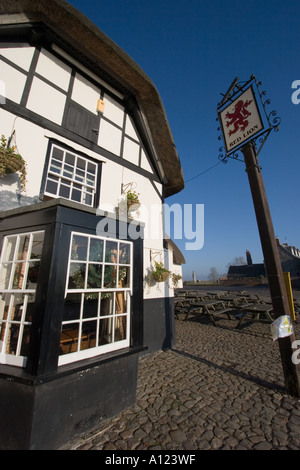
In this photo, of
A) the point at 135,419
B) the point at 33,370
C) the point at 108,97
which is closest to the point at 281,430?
the point at 135,419

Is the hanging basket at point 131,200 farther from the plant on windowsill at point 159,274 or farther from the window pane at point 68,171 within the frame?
the plant on windowsill at point 159,274

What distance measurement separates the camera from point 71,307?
495 cm

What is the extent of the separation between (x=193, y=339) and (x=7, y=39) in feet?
30.3

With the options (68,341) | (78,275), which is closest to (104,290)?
(78,275)

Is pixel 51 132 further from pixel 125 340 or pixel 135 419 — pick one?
pixel 135 419

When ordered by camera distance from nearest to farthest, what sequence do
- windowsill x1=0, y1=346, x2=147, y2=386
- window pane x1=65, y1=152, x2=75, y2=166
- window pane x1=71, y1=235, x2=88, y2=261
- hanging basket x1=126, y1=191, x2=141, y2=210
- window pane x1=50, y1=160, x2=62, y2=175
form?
windowsill x1=0, y1=346, x2=147, y2=386, window pane x1=71, y1=235, x2=88, y2=261, window pane x1=50, y1=160, x2=62, y2=175, window pane x1=65, y1=152, x2=75, y2=166, hanging basket x1=126, y1=191, x2=141, y2=210

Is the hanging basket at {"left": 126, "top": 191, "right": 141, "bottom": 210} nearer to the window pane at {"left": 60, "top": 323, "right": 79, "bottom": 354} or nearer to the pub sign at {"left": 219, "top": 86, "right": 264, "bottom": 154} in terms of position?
the pub sign at {"left": 219, "top": 86, "right": 264, "bottom": 154}

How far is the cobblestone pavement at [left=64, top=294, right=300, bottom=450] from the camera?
2494 mm

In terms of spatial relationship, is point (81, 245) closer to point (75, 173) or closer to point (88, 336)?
point (75, 173)

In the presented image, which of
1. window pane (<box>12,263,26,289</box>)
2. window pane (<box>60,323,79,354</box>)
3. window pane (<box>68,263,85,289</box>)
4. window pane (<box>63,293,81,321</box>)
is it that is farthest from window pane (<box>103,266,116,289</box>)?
window pane (<box>63,293,81,321</box>)

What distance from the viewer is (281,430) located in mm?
2646

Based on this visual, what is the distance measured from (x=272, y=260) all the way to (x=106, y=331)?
136 inches

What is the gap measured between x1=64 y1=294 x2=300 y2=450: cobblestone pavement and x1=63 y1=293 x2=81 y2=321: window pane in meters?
2.01
